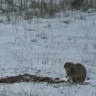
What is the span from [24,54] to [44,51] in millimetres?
536

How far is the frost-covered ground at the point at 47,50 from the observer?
5676mm

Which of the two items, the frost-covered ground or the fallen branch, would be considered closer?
the frost-covered ground

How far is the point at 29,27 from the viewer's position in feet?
35.0

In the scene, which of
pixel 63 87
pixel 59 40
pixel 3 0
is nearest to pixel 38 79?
pixel 63 87

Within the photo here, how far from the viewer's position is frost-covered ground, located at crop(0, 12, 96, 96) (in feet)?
18.6

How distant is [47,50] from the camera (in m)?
8.77

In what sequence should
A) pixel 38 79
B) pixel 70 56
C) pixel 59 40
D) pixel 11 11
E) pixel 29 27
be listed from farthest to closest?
pixel 11 11 → pixel 29 27 → pixel 59 40 → pixel 70 56 → pixel 38 79

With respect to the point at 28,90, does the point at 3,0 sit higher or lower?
higher

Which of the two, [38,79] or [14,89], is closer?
[14,89]

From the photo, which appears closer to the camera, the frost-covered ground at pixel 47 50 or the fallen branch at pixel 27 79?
the frost-covered ground at pixel 47 50

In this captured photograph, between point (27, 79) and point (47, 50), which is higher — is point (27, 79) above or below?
below

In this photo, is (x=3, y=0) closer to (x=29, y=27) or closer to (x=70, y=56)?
(x=29, y=27)

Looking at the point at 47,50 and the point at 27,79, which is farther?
the point at 47,50

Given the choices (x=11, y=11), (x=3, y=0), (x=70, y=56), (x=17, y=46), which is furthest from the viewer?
(x=3, y=0)
